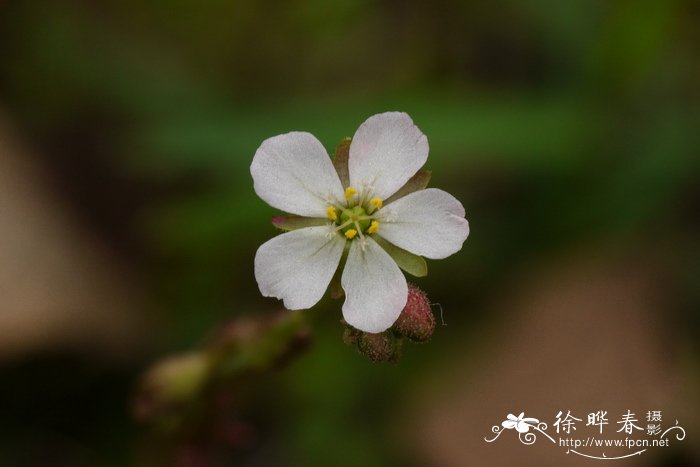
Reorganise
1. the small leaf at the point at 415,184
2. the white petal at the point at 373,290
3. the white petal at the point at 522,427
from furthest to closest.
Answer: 1. the white petal at the point at 522,427
2. the small leaf at the point at 415,184
3. the white petal at the point at 373,290

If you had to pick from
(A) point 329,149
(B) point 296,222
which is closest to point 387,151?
(B) point 296,222

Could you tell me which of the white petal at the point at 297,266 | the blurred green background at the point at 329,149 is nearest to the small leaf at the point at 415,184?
the white petal at the point at 297,266

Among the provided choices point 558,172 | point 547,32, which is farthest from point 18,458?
point 547,32

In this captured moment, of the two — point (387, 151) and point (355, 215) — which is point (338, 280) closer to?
point (355, 215)

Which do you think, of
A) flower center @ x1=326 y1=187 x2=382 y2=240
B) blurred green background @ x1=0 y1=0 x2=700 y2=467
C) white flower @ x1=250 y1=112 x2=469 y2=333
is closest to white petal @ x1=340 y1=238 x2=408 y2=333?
white flower @ x1=250 y1=112 x2=469 y2=333

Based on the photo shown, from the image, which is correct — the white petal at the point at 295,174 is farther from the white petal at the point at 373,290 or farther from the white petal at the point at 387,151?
the white petal at the point at 373,290
